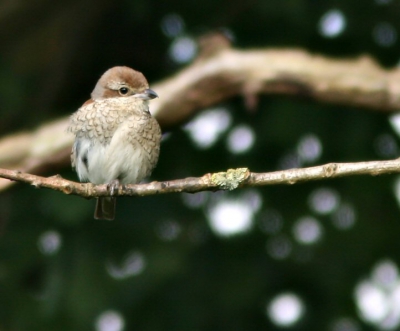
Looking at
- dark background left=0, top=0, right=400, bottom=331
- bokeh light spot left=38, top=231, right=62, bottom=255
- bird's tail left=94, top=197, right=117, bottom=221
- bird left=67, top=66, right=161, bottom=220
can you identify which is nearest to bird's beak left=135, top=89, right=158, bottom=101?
bird left=67, top=66, right=161, bottom=220

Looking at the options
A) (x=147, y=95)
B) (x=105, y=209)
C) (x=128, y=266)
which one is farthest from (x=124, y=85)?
(x=128, y=266)

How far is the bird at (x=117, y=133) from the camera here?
539 centimetres

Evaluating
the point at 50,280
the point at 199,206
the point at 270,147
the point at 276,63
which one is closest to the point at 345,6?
the point at 276,63

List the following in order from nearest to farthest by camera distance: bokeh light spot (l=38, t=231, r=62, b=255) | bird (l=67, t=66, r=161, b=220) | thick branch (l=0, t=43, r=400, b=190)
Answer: bird (l=67, t=66, r=161, b=220) → bokeh light spot (l=38, t=231, r=62, b=255) → thick branch (l=0, t=43, r=400, b=190)

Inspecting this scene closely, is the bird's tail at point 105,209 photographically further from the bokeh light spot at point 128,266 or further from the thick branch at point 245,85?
the thick branch at point 245,85

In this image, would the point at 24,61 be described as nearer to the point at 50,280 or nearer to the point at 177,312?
the point at 50,280

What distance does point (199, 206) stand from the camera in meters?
6.66

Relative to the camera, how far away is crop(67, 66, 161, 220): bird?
5.39m

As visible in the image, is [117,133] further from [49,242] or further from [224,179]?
[224,179]

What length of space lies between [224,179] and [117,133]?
4.84 ft

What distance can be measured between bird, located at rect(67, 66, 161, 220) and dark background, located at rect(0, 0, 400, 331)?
78 centimetres

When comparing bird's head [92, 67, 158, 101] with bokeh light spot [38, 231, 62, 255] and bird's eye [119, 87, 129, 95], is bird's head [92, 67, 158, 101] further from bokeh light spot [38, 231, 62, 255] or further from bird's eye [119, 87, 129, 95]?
bokeh light spot [38, 231, 62, 255]

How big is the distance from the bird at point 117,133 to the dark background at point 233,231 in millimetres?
783

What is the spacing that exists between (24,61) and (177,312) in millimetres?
2188
